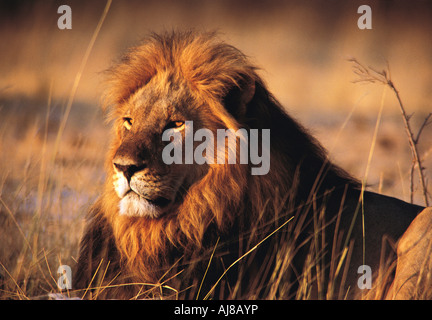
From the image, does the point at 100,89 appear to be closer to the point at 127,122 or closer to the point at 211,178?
the point at 127,122

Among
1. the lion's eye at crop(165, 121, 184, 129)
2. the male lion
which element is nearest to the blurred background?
the male lion

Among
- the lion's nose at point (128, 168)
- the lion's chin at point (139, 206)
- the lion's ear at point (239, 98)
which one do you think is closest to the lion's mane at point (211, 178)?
the lion's ear at point (239, 98)

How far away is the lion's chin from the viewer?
3.66 m

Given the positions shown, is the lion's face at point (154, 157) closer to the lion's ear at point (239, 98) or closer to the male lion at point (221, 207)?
the male lion at point (221, 207)

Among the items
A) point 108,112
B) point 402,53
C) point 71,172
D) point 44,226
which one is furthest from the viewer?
point 402,53

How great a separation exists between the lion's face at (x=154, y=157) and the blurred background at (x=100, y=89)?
29.7 inches

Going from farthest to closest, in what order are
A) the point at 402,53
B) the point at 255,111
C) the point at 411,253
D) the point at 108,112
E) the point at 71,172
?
the point at 402,53
the point at 71,172
the point at 108,112
the point at 255,111
the point at 411,253

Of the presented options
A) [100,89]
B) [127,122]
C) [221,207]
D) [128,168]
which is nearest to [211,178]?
[221,207]

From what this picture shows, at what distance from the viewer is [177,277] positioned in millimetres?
3795

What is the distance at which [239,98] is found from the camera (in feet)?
12.9

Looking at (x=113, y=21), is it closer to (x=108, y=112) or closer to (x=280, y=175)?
(x=108, y=112)

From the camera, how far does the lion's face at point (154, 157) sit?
3.60 m

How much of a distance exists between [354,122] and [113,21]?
181 inches

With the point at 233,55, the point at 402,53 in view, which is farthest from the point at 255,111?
the point at 402,53
